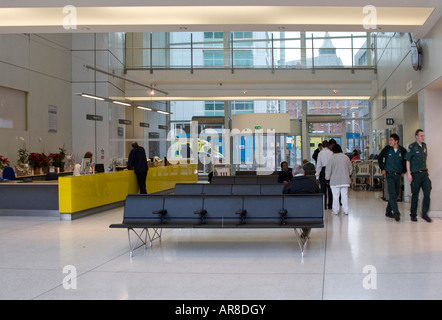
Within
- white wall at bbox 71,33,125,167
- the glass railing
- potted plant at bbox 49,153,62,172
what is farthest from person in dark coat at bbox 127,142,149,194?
the glass railing

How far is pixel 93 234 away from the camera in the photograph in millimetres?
7883

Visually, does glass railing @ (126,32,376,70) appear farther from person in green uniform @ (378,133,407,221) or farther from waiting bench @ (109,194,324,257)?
waiting bench @ (109,194,324,257)

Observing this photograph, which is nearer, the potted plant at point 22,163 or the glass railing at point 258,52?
the potted plant at point 22,163

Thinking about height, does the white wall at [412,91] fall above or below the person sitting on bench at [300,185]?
above

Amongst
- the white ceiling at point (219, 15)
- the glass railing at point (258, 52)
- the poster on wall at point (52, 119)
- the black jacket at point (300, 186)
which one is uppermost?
the glass railing at point (258, 52)

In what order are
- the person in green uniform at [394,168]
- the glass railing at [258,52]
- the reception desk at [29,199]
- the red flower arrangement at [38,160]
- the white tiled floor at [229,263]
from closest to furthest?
the white tiled floor at [229,263], the person in green uniform at [394,168], the reception desk at [29,199], the red flower arrangement at [38,160], the glass railing at [258,52]

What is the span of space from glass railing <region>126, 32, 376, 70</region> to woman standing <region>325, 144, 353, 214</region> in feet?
29.8

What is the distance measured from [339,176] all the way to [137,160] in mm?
5443

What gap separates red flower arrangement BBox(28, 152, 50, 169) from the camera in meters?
13.2

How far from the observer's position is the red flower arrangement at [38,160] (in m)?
13.2

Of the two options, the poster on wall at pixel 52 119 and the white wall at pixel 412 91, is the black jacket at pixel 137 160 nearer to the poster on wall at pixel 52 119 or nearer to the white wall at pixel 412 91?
the poster on wall at pixel 52 119

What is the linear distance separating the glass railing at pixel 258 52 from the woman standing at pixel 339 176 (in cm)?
907

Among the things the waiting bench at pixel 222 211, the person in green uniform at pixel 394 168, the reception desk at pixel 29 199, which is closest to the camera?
the waiting bench at pixel 222 211

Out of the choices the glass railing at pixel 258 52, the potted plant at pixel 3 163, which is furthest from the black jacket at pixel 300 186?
the glass railing at pixel 258 52
